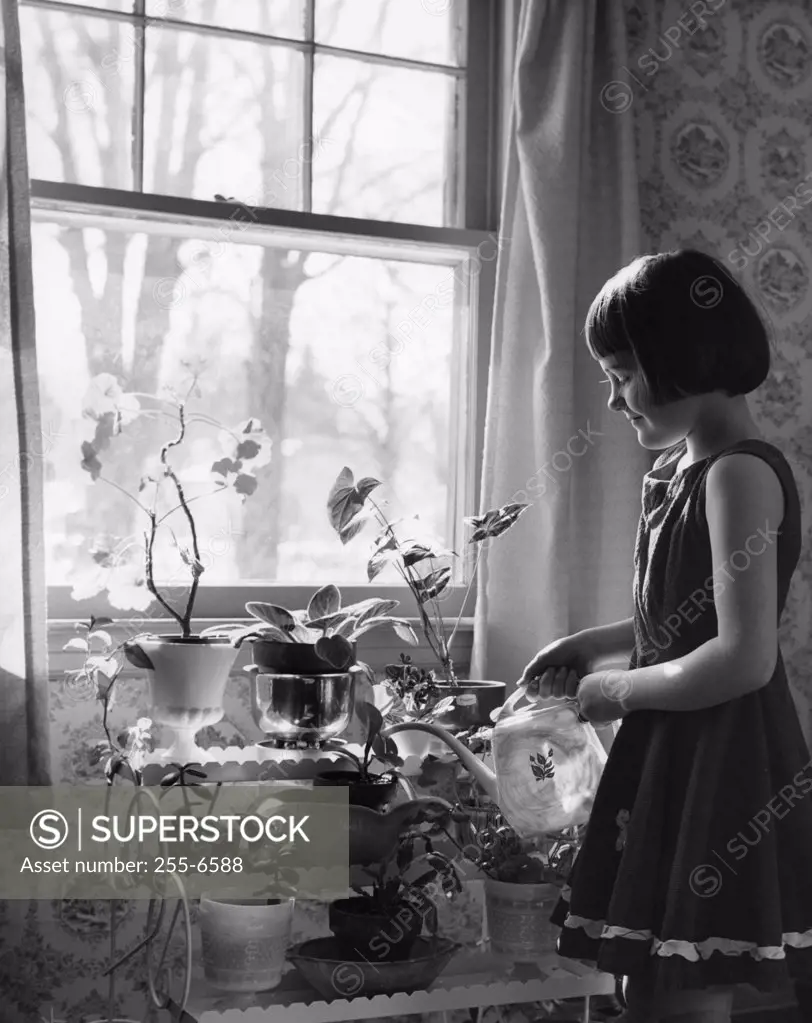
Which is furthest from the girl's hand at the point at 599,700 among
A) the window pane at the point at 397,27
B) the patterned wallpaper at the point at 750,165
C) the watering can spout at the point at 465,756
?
Answer: the window pane at the point at 397,27

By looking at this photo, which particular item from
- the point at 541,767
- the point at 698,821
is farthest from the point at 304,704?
the point at 698,821

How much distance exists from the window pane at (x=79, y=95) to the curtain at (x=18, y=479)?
0.74 feet

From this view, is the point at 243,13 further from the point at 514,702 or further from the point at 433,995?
the point at 433,995

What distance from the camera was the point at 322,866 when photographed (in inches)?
62.3

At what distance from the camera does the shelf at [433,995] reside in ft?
4.69

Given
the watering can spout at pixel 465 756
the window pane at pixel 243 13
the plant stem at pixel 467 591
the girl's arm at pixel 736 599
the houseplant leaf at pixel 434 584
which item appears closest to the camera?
the girl's arm at pixel 736 599

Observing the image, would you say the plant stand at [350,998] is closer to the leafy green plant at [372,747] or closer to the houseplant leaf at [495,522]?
the leafy green plant at [372,747]

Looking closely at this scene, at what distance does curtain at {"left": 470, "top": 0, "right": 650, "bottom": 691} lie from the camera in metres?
2.05

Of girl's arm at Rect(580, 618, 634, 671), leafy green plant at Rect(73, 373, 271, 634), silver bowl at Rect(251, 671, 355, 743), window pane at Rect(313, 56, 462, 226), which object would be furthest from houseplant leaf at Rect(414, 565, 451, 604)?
window pane at Rect(313, 56, 462, 226)

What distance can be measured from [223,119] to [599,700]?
1458 millimetres

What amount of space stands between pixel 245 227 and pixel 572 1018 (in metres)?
1.66

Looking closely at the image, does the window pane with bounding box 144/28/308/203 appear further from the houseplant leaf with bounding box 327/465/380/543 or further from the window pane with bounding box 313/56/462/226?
the houseplant leaf with bounding box 327/465/380/543

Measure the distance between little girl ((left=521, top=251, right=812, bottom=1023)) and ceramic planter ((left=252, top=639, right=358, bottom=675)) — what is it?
484 mm

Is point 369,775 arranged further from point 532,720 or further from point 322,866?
point 532,720
